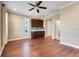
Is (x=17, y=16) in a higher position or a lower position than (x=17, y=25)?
higher

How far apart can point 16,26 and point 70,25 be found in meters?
5.02

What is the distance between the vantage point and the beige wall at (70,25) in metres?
5.19

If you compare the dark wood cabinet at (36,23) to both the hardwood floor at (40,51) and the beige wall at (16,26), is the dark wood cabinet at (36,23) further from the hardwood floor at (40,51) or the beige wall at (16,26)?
the hardwood floor at (40,51)

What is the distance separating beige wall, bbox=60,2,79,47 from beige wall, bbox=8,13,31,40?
4336 mm

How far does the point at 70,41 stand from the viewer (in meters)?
5.69

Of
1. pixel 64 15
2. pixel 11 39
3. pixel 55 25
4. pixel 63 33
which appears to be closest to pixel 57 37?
pixel 55 25

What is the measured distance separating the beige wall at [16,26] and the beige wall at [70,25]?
434cm

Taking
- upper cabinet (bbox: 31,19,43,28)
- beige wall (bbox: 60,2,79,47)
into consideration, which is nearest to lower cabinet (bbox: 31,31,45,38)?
upper cabinet (bbox: 31,19,43,28)

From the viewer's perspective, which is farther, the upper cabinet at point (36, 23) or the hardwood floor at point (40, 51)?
the upper cabinet at point (36, 23)

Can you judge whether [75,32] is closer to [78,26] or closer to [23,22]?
[78,26]

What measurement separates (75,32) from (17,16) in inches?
220

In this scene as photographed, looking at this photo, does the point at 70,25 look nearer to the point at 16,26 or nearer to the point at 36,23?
the point at 16,26

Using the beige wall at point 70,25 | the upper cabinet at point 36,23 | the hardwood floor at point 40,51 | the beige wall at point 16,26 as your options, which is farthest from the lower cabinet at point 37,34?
A: the hardwood floor at point 40,51

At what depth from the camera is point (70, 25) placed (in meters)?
5.67
